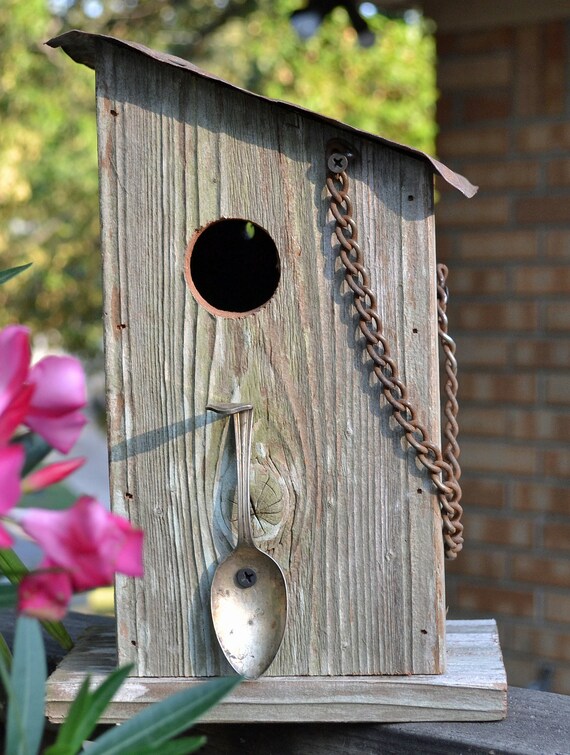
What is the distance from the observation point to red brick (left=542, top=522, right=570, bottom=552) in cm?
233

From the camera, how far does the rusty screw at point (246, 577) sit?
3.87 feet

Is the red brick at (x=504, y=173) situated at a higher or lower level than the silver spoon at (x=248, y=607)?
higher

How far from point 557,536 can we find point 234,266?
4.19ft

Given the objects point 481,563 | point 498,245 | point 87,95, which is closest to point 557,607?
point 481,563

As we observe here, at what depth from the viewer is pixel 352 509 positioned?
118cm

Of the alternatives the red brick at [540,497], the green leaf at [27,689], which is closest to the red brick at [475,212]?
the red brick at [540,497]

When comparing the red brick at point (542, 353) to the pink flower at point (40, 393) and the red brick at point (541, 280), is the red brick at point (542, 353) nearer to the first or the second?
the red brick at point (541, 280)

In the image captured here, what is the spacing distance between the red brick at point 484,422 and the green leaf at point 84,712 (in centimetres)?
175

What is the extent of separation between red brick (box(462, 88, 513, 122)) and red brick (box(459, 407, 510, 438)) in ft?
2.37

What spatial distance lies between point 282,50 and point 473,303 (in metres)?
6.93

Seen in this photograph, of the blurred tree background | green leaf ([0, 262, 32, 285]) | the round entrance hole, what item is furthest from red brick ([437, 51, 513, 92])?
the blurred tree background

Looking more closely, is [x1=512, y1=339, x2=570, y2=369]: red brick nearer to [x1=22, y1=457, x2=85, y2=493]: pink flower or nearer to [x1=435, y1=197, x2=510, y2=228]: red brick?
[x1=435, y1=197, x2=510, y2=228]: red brick

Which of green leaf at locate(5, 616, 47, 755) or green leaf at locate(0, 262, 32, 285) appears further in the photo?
green leaf at locate(0, 262, 32, 285)

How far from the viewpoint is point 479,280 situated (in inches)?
94.5
